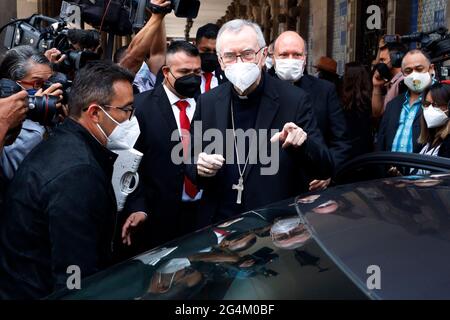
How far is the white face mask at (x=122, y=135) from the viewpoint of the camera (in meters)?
2.47

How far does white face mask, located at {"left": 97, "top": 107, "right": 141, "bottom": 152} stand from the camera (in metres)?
2.47

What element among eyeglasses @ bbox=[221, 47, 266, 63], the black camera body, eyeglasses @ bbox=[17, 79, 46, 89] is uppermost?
eyeglasses @ bbox=[221, 47, 266, 63]

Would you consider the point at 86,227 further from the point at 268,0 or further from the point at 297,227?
the point at 268,0

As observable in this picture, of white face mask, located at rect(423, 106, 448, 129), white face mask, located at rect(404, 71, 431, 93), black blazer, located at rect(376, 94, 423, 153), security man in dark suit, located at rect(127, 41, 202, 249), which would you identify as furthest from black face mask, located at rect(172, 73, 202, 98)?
white face mask, located at rect(404, 71, 431, 93)

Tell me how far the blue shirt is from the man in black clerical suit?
1631mm

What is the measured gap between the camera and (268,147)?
9.46ft

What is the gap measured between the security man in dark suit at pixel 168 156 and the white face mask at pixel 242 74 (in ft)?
2.23

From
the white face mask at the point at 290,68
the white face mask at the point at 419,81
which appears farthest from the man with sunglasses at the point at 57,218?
the white face mask at the point at 419,81

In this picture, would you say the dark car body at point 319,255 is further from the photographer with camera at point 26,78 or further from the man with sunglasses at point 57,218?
the photographer with camera at point 26,78

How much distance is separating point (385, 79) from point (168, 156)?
3204 mm

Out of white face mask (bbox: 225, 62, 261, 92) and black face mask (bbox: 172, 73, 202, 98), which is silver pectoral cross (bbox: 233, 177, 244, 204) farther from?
black face mask (bbox: 172, 73, 202, 98)

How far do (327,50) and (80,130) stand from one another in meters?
10.6

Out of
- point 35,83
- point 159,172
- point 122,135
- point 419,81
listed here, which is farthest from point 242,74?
point 419,81

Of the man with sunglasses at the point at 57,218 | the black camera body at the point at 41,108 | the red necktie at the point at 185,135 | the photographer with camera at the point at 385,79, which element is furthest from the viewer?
the photographer with camera at the point at 385,79
